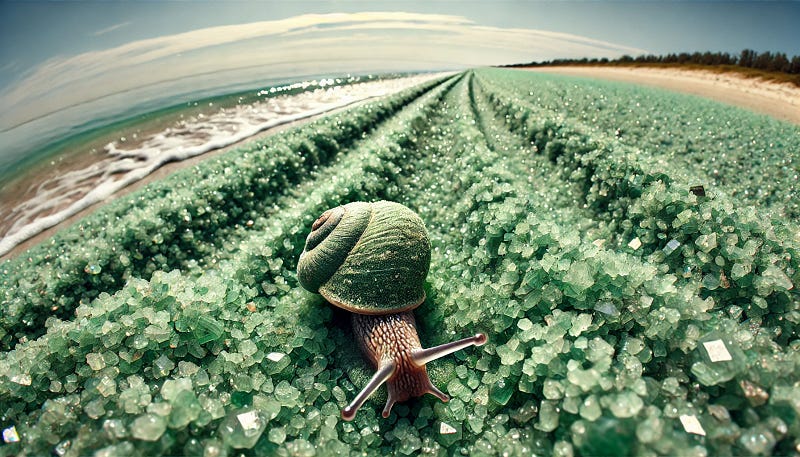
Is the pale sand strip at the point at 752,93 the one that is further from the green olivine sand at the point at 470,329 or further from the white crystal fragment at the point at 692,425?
the white crystal fragment at the point at 692,425

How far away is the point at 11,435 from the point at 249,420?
112cm

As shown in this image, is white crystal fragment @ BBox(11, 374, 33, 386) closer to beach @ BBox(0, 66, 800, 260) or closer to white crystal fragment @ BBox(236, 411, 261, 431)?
white crystal fragment @ BBox(236, 411, 261, 431)

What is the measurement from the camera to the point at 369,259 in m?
2.56

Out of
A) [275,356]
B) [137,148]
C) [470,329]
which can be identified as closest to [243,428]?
[275,356]

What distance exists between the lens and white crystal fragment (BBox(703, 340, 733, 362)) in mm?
1633

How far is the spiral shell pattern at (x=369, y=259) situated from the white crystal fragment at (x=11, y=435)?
1.62 m

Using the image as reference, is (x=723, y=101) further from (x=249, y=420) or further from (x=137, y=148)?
(x=137, y=148)

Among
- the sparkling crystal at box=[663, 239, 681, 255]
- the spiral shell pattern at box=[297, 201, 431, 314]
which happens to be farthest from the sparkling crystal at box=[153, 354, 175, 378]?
the sparkling crystal at box=[663, 239, 681, 255]

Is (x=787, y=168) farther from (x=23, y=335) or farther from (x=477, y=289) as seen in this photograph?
(x=23, y=335)


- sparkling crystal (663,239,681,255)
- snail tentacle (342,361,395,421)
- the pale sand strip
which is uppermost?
the pale sand strip

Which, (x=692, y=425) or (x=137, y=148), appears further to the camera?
(x=137, y=148)

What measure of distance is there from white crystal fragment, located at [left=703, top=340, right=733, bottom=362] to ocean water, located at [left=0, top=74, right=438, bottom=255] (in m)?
7.91

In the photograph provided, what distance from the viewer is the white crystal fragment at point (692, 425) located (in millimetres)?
1469

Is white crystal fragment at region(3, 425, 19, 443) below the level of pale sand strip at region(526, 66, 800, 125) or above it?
below
